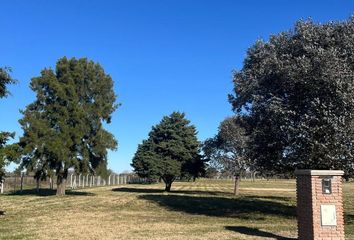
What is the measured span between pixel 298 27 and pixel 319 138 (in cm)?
572

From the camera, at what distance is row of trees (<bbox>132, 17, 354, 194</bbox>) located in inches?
776

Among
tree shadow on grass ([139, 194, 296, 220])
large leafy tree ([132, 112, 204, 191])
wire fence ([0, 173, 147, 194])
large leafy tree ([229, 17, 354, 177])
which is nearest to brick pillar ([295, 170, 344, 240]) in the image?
large leafy tree ([229, 17, 354, 177])

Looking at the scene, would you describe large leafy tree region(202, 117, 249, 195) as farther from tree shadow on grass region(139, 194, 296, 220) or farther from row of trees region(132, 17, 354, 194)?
row of trees region(132, 17, 354, 194)

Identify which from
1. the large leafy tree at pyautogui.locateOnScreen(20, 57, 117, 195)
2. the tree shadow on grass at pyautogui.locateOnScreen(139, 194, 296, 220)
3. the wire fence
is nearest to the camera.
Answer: the tree shadow on grass at pyautogui.locateOnScreen(139, 194, 296, 220)

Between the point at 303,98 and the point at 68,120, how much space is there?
2684 cm

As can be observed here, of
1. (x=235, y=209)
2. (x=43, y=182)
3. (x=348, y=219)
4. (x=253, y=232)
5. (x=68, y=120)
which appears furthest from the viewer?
(x=43, y=182)

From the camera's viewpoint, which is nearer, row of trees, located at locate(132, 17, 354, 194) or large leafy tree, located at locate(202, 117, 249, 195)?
row of trees, located at locate(132, 17, 354, 194)

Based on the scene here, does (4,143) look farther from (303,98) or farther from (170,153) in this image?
(170,153)

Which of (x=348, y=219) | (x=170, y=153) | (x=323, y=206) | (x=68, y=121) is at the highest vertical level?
(x=68, y=121)

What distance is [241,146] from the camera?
1925 inches

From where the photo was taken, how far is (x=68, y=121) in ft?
143

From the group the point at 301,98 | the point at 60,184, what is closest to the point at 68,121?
the point at 60,184

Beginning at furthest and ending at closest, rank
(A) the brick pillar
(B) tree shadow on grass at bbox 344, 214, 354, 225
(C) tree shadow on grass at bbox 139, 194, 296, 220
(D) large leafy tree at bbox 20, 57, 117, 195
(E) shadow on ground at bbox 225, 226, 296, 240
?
(D) large leafy tree at bbox 20, 57, 117, 195, (C) tree shadow on grass at bbox 139, 194, 296, 220, (B) tree shadow on grass at bbox 344, 214, 354, 225, (E) shadow on ground at bbox 225, 226, 296, 240, (A) the brick pillar

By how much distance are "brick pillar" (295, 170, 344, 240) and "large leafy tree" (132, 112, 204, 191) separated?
37.7 m
